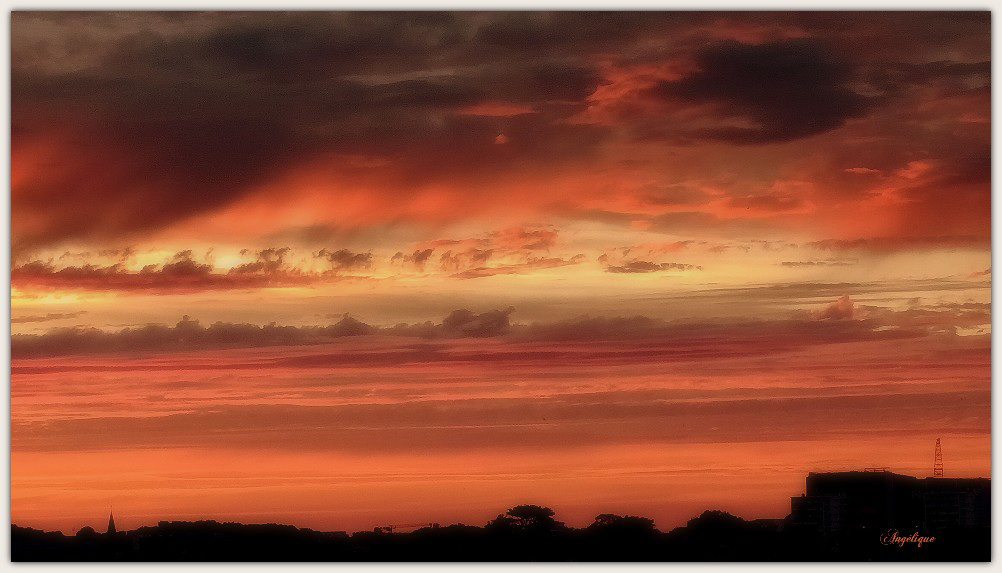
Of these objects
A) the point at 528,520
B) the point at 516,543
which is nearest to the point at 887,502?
the point at 528,520

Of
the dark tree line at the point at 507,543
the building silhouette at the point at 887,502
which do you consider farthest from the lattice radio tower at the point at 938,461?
the dark tree line at the point at 507,543

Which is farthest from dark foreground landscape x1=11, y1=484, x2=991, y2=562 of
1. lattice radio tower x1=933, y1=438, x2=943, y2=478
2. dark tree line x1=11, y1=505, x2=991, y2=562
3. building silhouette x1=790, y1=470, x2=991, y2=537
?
lattice radio tower x1=933, y1=438, x2=943, y2=478

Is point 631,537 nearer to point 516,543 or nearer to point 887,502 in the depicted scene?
point 516,543

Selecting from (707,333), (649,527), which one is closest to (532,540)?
(649,527)

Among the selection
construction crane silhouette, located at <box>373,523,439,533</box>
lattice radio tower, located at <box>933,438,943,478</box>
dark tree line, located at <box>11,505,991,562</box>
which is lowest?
dark tree line, located at <box>11,505,991,562</box>

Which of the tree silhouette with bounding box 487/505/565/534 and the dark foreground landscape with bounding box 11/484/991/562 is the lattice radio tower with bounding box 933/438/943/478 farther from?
the tree silhouette with bounding box 487/505/565/534

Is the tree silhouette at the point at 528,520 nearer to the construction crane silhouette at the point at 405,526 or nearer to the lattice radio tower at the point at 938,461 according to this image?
the construction crane silhouette at the point at 405,526

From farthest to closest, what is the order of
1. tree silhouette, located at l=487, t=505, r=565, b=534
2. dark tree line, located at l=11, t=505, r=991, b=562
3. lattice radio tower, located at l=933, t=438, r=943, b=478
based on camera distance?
lattice radio tower, located at l=933, t=438, r=943, b=478 → tree silhouette, located at l=487, t=505, r=565, b=534 → dark tree line, located at l=11, t=505, r=991, b=562

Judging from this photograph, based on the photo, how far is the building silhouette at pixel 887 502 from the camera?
24406 millimetres

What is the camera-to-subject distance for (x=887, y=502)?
24.7 meters

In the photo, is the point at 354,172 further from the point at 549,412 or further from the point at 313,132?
the point at 549,412

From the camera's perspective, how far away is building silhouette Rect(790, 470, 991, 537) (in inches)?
961

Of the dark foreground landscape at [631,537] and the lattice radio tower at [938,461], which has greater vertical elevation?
the lattice radio tower at [938,461]

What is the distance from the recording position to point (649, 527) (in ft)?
80.8
